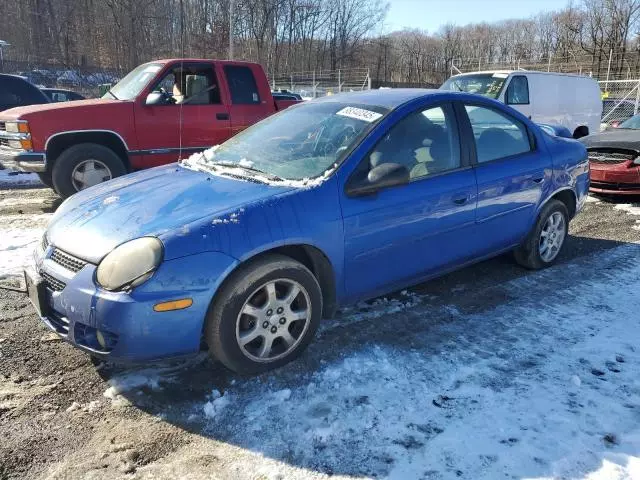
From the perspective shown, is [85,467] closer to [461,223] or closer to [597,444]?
[597,444]

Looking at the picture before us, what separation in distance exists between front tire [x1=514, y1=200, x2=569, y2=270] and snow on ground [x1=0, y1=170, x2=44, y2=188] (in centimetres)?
772

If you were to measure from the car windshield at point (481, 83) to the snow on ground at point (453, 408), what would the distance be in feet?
26.1

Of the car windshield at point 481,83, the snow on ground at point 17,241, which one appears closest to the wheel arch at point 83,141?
the snow on ground at point 17,241

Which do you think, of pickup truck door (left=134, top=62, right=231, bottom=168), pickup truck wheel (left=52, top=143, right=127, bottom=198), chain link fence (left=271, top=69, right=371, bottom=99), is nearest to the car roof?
pickup truck door (left=134, top=62, right=231, bottom=168)

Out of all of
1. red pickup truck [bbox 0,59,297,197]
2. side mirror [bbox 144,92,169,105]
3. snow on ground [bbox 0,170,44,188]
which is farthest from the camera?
snow on ground [bbox 0,170,44,188]

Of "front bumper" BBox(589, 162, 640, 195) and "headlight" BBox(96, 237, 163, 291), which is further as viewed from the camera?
"front bumper" BBox(589, 162, 640, 195)

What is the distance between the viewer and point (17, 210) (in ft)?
22.6

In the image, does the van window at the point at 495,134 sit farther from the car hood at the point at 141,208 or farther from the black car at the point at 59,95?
the black car at the point at 59,95

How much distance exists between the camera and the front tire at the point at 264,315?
286 centimetres

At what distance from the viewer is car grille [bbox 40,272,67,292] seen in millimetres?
2840

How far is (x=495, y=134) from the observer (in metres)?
4.40

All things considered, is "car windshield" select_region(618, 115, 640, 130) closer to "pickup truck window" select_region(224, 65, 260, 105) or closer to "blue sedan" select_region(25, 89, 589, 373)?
"blue sedan" select_region(25, 89, 589, 373)

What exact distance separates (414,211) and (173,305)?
1.75 m

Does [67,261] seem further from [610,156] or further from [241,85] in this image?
[610,156]
